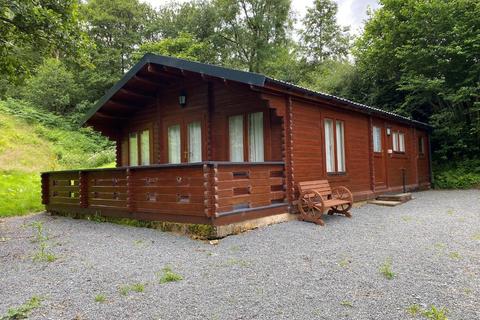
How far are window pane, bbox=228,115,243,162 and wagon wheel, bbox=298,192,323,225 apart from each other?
6.58 feet

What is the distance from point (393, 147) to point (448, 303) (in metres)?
10.0

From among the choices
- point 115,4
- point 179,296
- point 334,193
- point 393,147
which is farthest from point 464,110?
point 115,4

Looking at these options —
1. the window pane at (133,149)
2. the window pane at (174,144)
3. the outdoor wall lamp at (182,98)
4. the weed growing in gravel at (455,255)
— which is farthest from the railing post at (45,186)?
the weed growing in gravel at (455,255)

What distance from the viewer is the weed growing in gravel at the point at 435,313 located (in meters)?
2.94

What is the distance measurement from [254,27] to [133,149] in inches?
780

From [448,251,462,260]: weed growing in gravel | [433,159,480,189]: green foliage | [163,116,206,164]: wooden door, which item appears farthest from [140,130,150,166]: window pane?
[433,159,480,189]: green foliage

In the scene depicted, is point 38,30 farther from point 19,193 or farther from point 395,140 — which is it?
point 395,140

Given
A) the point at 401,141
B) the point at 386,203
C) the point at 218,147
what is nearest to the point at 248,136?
the point at 218,147

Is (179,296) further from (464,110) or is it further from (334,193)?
(464,110)

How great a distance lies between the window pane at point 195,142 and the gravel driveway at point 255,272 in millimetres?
3111

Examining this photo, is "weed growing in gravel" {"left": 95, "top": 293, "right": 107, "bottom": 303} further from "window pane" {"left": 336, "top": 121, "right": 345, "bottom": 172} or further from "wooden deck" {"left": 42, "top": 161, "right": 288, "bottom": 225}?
"window pane" {"left": 336, "top": 121, "right": 345, "bottom": 172}

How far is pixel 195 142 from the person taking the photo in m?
9.60

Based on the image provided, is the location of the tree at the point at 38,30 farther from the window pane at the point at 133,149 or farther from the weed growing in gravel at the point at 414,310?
the weed growing in gravel at the point at 414,310

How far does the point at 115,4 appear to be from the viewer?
95.6 ft
